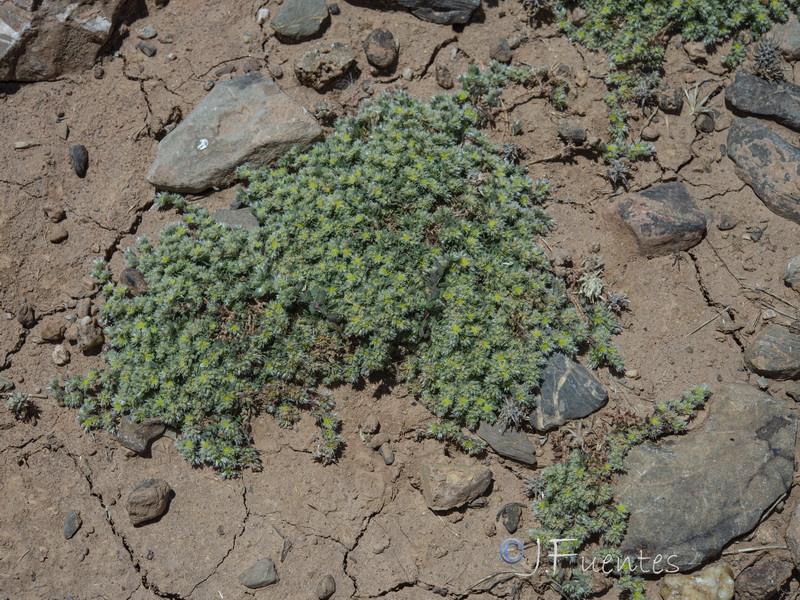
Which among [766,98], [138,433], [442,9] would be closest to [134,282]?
[138,433]

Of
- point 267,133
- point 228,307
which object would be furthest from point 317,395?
point 267,133

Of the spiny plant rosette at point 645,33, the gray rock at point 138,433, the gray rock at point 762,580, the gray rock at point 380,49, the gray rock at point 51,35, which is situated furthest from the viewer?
the gray rock at point 380,49

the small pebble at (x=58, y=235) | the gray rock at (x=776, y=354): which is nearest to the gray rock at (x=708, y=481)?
the gray rock at (x=776, y=354)

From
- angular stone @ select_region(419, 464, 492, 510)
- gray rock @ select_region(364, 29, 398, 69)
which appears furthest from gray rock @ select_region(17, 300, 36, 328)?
gray rock @ select_region(364, 29, 398, 69)

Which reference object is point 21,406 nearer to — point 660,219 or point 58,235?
point 58,235

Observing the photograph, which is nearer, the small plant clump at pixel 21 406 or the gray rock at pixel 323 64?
the small plant clump at pixel 21 406

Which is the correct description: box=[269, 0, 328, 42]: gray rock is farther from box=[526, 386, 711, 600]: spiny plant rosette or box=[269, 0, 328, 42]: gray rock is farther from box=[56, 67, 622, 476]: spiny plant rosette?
box=[526, 386, 711, 600]: spiny plant rosette
